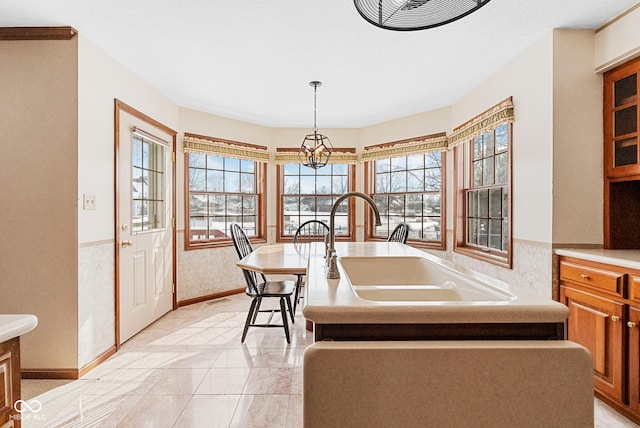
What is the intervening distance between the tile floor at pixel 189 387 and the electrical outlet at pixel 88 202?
3.96 feet

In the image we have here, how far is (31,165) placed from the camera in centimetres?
255

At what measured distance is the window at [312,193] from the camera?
5.49m

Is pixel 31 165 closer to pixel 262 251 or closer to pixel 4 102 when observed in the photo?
pixel 4 102

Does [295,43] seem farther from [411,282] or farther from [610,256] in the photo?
[610,256]

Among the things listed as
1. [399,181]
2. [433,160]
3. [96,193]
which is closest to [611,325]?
[433,160]

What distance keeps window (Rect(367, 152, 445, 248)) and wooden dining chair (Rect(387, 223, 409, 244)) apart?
2.35ft

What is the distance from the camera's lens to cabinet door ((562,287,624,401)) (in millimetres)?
2016

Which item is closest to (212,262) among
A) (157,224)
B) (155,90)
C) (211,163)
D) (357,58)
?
(157,224)

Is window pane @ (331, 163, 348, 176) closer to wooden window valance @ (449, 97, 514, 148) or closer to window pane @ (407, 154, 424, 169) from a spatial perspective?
window pane @ (407, 154, 424, 169)

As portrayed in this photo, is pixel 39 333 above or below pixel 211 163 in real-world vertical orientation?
below

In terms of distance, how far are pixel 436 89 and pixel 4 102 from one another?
3748mm

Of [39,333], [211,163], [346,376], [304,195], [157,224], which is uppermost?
[211,163]

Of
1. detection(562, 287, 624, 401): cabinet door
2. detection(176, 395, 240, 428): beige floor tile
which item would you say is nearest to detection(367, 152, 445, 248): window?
detection(562, 287, 624, 401): cabinet door

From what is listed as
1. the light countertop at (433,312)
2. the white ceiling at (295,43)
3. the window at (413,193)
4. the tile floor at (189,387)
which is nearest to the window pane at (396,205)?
the window at (413,193)
